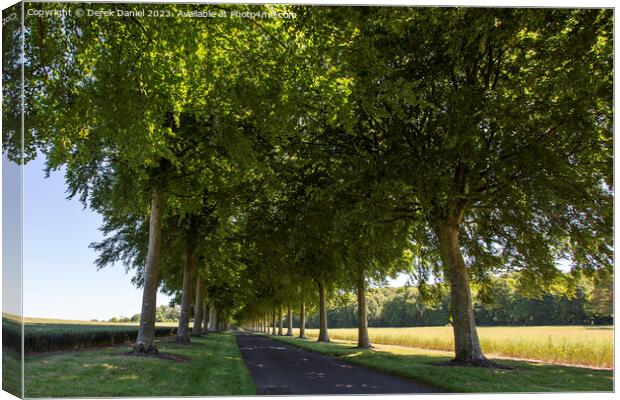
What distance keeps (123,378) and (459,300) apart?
353 inches

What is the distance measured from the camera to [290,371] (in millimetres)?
14281

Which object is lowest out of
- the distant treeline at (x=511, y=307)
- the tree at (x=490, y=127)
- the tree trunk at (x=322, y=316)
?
the tree trunk at (x=322, y=316)

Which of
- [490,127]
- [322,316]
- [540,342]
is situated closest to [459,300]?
[540,342]

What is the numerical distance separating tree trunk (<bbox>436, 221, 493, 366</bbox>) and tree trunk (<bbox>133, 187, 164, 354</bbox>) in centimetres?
824

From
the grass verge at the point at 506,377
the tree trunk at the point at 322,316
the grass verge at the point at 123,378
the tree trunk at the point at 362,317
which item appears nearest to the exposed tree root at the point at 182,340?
the tree trunk at the point at 362,317

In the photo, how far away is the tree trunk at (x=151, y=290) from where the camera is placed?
15.2m

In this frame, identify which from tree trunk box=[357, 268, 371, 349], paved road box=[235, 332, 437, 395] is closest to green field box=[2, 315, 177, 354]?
paved road box=[235, 332, 437, 395]

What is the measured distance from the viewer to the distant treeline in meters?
12.0

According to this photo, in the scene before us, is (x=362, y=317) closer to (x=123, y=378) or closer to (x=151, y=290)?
(x=151, y=290)

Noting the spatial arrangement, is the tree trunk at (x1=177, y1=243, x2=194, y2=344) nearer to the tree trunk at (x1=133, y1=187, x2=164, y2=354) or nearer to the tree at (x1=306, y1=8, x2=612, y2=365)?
the tree trunk at (x1=133, y1=187, x2=164, y2=354)

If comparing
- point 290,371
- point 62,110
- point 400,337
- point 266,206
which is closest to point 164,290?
point 266,206

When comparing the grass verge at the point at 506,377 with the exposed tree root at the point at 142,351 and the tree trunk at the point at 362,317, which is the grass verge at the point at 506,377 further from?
the tree trunk at the point at 362,317

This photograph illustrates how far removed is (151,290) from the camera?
15.6m

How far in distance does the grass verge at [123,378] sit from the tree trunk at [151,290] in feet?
4.44
